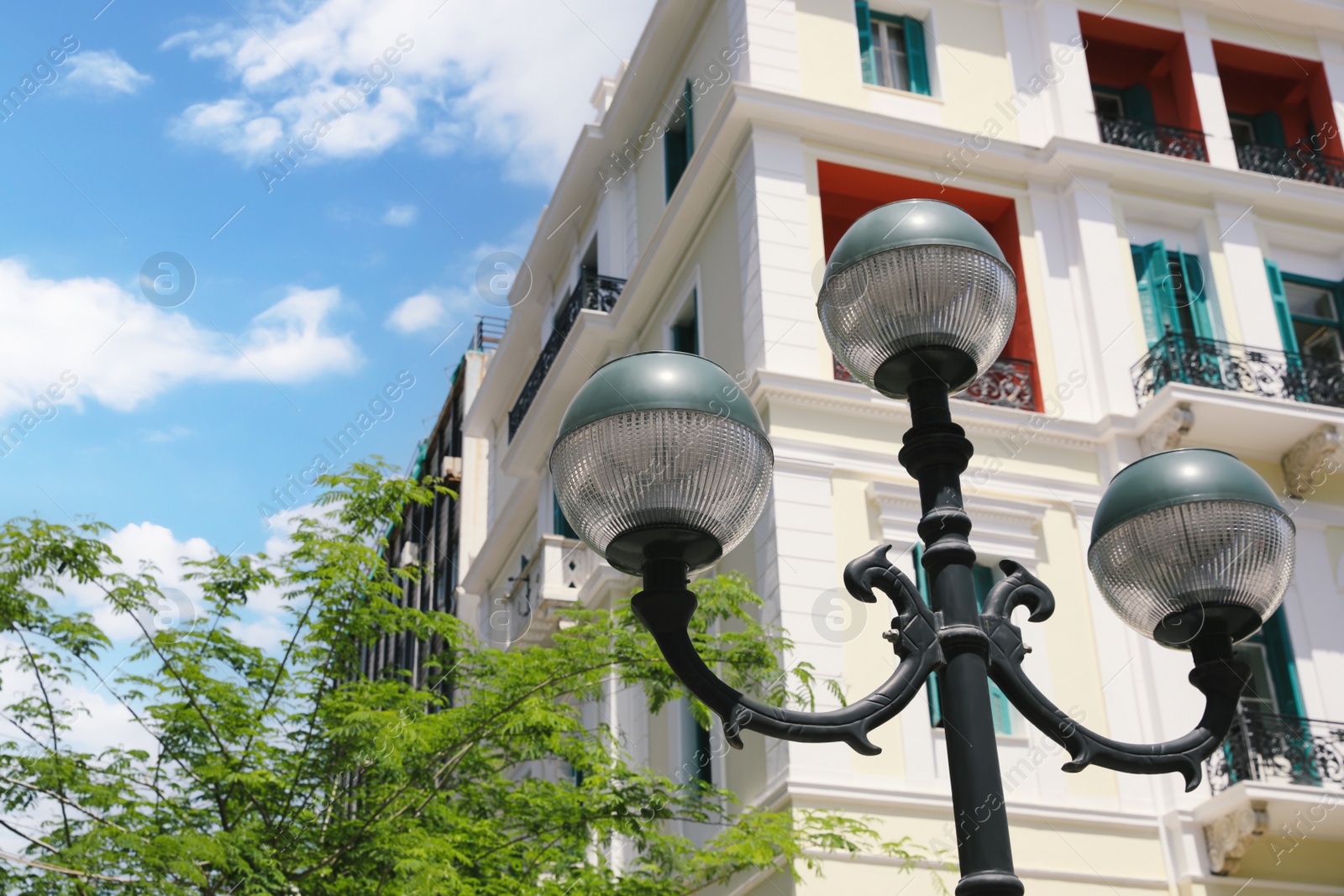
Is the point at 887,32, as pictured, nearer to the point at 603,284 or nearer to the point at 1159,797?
the point at 603,284

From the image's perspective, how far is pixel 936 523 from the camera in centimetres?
391

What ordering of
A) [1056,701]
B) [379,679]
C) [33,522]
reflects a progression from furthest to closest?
[1056,701]
[379,679]
[33,522]

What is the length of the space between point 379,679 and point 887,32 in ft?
35.2

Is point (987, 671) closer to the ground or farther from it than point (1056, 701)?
closer to the ground

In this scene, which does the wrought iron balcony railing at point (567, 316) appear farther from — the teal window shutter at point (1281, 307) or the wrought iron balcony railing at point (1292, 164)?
the wrought iron balcony railing at point (1292, 164)

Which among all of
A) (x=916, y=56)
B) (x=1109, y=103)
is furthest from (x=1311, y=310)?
(x=916, y=56)

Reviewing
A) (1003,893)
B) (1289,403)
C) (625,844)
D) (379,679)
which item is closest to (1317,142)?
(1289,403)

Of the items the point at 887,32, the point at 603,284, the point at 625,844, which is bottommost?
the point at 625,844

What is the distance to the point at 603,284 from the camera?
1969 cm

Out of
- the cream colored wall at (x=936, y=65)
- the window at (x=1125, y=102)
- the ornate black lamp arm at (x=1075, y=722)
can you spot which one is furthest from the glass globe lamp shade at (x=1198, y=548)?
the window at (x=1125, y=102)

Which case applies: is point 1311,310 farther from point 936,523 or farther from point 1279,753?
point 936,523

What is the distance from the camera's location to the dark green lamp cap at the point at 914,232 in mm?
4148

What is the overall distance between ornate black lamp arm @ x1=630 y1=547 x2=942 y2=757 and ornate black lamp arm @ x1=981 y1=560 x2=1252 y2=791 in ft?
0.73

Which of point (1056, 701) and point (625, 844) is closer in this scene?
point (1056, 701)
